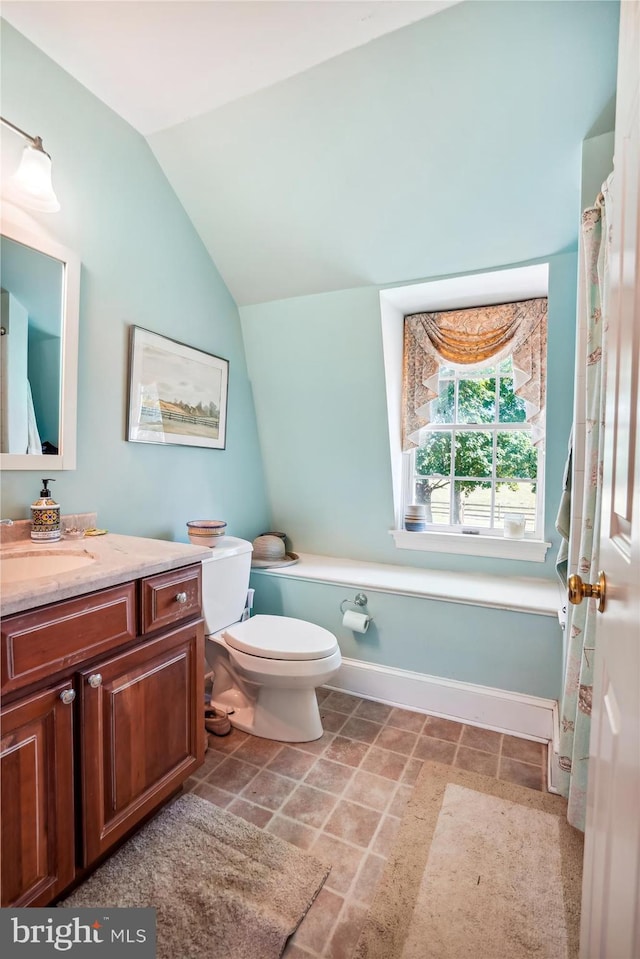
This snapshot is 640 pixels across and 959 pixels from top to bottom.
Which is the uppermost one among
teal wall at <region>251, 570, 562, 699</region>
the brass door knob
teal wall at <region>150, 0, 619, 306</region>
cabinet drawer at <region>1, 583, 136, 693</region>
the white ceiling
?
the white ceiling

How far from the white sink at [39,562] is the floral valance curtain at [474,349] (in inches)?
72.3

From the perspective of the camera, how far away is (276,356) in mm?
2629

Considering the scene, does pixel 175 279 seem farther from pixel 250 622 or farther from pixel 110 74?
pixel 250 622

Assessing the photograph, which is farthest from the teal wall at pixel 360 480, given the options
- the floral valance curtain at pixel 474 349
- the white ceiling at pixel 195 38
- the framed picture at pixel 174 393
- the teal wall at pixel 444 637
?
the white ceiling at pixel 195 38

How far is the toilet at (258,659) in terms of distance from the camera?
1828 mm

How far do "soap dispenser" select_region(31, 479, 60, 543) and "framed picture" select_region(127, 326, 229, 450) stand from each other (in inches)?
19.3

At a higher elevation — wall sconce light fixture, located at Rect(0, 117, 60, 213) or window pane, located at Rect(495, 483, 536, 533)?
wall sconce light fixture, located at Rect(0, 117, 60, 213)

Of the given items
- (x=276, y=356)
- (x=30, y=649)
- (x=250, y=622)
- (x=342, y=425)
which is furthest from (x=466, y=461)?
(x=30, y=649)

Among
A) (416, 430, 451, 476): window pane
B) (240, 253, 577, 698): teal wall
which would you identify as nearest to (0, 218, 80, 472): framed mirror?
(240, 253, 577, 698): teal wall

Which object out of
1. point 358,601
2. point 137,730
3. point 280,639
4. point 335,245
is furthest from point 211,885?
point 335,245

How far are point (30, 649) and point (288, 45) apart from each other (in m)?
1.93

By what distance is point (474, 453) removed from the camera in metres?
2.71

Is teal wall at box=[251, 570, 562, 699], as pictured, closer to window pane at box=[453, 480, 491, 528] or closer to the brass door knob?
window pane at box=[453, 480, 491, 528]

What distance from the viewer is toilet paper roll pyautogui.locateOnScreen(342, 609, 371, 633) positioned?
2287 mm
